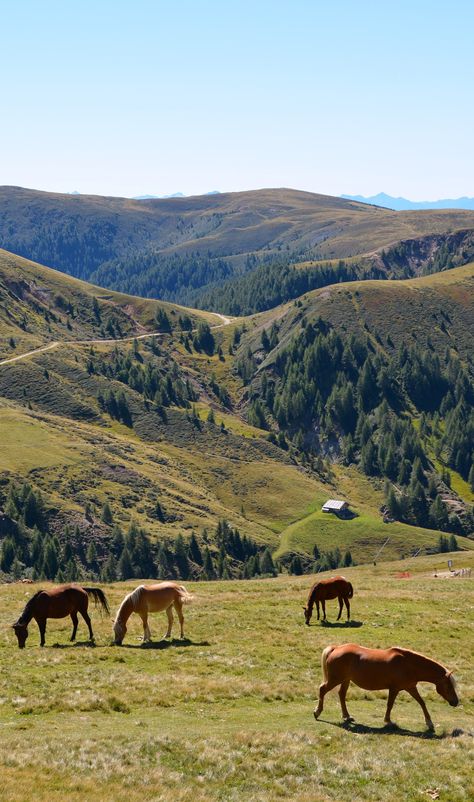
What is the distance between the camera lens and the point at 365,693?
30391 mm

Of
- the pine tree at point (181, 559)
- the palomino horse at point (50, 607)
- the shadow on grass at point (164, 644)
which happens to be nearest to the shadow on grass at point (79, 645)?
the palomino horse at point (50, 607)

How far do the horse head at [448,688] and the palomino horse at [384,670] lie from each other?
41 mm

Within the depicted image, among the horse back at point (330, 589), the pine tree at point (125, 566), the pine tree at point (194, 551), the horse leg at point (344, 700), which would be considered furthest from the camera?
the pine tree at point (194, 551)

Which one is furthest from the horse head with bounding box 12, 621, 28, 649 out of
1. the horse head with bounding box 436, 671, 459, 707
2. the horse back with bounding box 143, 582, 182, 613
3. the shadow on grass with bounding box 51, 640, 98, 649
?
the horse head with bounding box 436, 671, 459, 707

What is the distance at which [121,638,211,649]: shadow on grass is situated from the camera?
3616 cm

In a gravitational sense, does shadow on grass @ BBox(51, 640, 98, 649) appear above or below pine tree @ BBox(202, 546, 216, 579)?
above

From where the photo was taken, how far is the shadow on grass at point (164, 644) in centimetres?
3616

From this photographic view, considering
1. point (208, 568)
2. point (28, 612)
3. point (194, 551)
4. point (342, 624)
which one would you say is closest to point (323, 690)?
point (28, 612)

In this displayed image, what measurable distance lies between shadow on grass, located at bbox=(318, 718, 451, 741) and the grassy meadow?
0.10m

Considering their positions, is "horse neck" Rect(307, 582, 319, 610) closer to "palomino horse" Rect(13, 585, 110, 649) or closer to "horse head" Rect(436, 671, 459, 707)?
"palomino horse" Rect(13, 585, 110, 649)

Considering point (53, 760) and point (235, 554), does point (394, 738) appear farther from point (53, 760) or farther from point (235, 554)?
point (235, 554)

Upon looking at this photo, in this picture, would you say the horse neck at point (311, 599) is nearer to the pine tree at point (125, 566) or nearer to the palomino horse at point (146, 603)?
the palomino horse at point (146, 603)

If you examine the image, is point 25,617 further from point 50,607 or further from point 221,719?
point 221,719

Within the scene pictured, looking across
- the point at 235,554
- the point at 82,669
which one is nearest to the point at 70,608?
the point at 82,669
